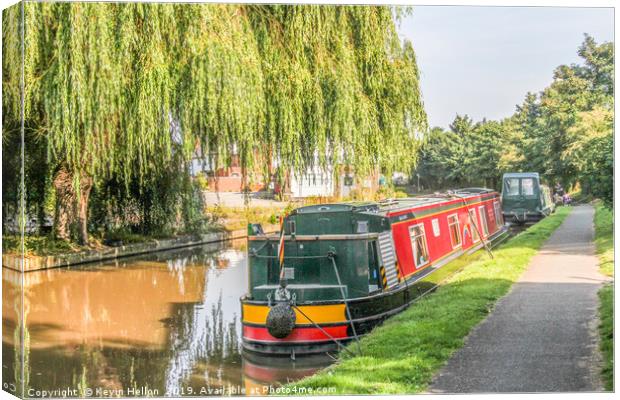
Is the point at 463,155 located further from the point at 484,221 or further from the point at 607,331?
the point at 607,331

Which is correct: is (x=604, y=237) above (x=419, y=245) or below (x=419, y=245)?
above

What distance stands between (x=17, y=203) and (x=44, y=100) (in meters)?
1.56

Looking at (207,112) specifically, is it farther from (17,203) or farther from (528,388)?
(528,388)

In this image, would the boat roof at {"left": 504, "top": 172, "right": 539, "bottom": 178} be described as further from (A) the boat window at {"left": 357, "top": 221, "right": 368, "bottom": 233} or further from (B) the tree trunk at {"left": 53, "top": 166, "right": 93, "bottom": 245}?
(B) the tree trunk at {"left": 53, "top": 166, "right": 93, "bottom": 245}

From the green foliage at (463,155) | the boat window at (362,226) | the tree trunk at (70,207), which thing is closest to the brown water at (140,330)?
the tree trunk at (70,207)

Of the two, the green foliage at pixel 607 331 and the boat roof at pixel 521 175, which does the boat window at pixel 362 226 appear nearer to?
the boat roof at pixel 521 175

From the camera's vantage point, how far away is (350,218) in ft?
30.2

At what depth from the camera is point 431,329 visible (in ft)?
27.5

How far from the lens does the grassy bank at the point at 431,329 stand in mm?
7156

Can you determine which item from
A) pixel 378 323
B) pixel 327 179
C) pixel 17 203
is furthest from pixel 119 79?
pixel 378 323

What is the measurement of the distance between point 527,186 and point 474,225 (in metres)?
1.80

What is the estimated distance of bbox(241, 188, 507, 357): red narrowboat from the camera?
9.02m

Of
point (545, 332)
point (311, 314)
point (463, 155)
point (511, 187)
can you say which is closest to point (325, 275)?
point (311, 314)

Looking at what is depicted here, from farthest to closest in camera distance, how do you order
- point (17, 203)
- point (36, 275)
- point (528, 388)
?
point (36, 275), point (17, 203), point (528, 388)
